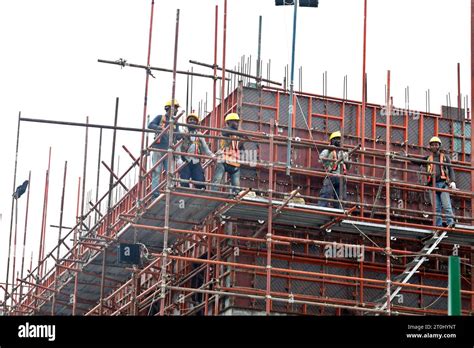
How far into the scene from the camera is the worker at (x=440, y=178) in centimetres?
3203

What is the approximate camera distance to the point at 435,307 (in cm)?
3319

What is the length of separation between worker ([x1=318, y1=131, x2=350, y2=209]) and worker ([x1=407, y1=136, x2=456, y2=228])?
175 cm

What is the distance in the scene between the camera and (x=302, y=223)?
3155 cm

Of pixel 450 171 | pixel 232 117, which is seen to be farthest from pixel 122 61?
pixel 450 171

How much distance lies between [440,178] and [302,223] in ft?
12.2

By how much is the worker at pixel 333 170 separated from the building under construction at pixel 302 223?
221mm

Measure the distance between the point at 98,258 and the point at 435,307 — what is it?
30.8ft

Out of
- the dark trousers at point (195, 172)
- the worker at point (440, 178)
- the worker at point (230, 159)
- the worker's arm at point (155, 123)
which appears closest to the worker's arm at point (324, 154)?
the worker at point (440, 178)

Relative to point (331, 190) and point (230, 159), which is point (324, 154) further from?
point (230, 159)

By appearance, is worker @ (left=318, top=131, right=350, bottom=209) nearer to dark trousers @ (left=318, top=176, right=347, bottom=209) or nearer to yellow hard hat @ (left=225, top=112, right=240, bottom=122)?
dark trousers @ (left=318, top=176, right=347, bottom=209)

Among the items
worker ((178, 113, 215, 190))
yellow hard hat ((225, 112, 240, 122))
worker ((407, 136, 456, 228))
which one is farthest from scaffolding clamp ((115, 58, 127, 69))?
worker ((407, 136, 456, 228))

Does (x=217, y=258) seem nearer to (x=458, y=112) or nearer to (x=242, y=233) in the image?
(x=242, y=233)

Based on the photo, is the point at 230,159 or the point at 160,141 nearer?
the point at 230,159

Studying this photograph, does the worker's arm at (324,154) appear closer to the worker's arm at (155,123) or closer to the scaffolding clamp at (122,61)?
the worker's arm at (155,123)
